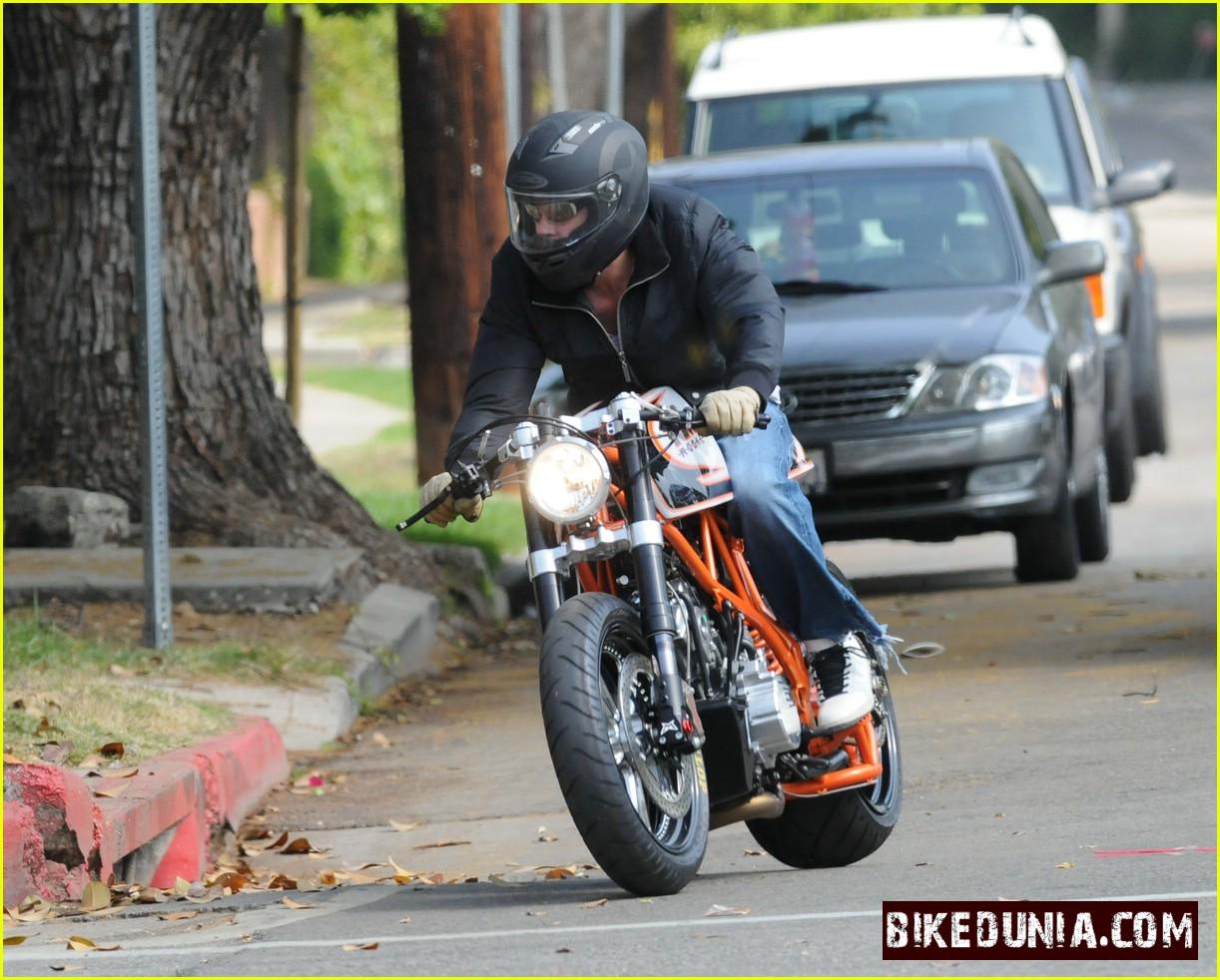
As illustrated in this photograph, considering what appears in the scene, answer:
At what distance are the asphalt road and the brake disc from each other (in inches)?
8.6

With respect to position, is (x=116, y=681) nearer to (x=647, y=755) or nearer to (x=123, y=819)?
(x=123, y=819)

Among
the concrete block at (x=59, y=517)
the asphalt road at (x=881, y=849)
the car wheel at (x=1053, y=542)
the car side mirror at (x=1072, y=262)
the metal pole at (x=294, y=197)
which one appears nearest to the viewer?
the asphalt road at (x=881, y=849)

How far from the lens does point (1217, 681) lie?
8500 millimetres

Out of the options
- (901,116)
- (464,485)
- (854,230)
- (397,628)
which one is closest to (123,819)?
(464,485)

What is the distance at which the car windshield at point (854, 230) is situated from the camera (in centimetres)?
1113

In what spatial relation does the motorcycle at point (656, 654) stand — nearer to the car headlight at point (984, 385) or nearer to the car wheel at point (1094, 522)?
the car headlight at point (984, 385)

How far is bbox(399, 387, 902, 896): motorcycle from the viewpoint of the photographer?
17.1 ft

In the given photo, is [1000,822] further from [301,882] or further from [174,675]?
[174,675]

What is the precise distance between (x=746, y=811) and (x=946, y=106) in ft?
27.1

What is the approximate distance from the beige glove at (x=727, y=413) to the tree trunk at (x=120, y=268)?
5621mm

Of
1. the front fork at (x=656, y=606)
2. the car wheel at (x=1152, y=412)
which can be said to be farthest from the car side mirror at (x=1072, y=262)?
the front fork at (x=656, y=606)

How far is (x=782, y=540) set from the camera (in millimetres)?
5762

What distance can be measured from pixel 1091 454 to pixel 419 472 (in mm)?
4830

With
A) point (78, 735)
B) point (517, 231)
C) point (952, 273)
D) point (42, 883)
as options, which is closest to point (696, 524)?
point (517, 231)
